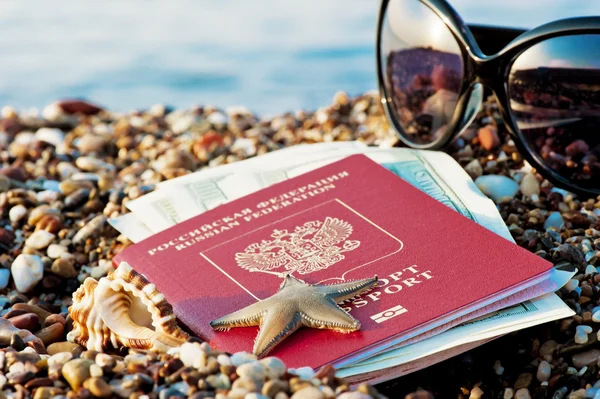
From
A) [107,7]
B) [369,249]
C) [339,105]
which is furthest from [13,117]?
[107,7]

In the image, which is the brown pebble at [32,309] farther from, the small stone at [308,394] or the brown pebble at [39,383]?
the small stone at [308,394]

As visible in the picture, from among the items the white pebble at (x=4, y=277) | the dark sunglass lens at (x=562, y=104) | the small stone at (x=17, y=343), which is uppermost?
the dark sunglass lens at (x=562, y=104)

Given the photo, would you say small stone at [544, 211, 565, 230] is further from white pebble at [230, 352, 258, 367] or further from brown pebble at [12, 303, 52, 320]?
brown pebble at [12, 303, 52, 320]

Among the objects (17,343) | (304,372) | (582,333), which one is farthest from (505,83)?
(17,343)

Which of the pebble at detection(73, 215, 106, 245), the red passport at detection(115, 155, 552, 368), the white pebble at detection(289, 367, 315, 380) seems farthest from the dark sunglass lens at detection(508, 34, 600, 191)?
the pebble at detection(73, 215, 106, 245)

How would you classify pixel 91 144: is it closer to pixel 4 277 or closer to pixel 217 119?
pixel 217 119

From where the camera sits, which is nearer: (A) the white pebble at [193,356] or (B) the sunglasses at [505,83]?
(A) the white pebble at [193,356]

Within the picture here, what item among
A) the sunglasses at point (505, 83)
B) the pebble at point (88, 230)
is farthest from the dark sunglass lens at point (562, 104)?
the pebble at point (88, 230)
